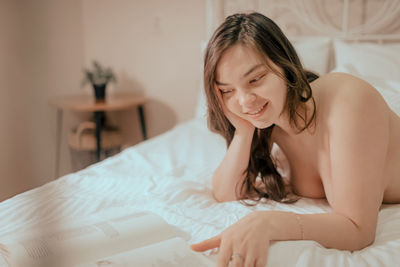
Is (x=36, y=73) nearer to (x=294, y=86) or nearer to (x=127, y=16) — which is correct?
(x=294, y=86)

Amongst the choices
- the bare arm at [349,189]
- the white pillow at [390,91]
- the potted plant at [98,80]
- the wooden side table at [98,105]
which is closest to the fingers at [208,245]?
the bare arm at [349,189]

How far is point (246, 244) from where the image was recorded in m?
0.66

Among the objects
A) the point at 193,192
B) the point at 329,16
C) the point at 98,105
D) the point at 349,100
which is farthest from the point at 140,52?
the point at 349,100

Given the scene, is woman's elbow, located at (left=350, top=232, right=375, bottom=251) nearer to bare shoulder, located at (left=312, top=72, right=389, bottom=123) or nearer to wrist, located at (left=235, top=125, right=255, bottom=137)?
bare shoulder, located at (left=312, top=72, right=389, bottom=123)

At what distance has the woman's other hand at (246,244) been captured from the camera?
0.65 metres

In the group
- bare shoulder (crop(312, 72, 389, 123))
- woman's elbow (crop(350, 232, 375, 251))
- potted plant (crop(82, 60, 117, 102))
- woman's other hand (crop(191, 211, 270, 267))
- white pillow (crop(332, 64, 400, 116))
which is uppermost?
bare shoulder (crop(312, 72, 389, 123))

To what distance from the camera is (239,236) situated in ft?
2.22

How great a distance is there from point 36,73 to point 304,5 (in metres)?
1.92

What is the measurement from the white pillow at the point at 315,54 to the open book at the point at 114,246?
1265 mm

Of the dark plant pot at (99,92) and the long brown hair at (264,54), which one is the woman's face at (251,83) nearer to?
the long brown hair at (264,54)

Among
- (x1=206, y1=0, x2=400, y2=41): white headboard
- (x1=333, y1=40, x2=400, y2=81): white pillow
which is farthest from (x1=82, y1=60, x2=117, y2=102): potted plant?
(x1=333, y1=40, x2=400, y2=81): white pillow

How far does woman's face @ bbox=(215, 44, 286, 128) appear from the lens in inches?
31.9

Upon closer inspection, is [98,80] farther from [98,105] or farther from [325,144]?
[325,144]

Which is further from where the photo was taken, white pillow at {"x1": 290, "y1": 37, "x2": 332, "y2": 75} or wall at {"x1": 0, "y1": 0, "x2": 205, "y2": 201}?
wall at {"x1": 0, "y1": 0, "x2": 205, "y2": 201}
